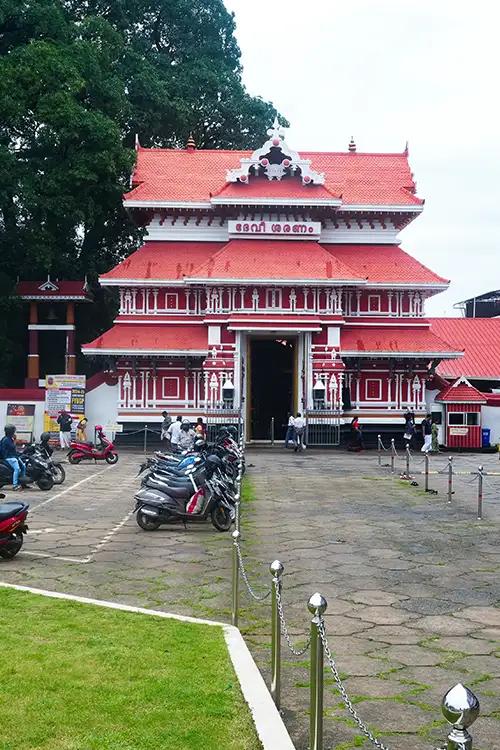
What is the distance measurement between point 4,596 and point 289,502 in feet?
26.2

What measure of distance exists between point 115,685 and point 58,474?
13.0 m

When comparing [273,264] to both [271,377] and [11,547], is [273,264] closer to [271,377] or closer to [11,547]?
[271,377]

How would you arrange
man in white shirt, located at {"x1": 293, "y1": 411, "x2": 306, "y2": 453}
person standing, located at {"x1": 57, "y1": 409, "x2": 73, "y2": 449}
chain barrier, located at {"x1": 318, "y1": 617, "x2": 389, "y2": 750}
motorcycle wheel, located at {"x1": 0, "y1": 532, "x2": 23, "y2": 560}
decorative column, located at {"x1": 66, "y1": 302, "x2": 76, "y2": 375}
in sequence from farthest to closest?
1. decorative column, located at {"x1": 66, "y1": 302, "x2": 76, "y2": 375}
2. man in white shirt, located at {"x1": 293, "y1": 411, "x2": 306, "y2": 453}
3. person standing, located at {"x1": 57, "y1": 409, "x2": 73, "y2": 449}
4. motorcycle wheel, located at {"x1": 0, "y1": 532, "x2": 23, "y2": 560}
5. chain barrier, located at {"x1": 318, "y1": 617, "x2": 389, "y2": 750}

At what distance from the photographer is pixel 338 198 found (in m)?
30.2

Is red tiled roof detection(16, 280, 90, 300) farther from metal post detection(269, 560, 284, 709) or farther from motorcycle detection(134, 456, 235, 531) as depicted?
metal post detection(269, 560, 284, 709)

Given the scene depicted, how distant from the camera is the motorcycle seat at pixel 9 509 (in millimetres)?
9367

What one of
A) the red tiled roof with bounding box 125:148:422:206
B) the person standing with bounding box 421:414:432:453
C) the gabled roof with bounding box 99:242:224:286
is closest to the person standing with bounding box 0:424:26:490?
the gabled roof with bounding box 99:242:224:286

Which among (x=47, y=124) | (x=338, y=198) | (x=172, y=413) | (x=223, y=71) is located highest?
(x=223, y=71)

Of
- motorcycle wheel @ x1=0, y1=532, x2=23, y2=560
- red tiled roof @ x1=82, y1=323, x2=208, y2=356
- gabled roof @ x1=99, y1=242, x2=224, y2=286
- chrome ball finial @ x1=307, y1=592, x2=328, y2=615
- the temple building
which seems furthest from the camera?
gabled roof @ x1=99, y1=242, x2=224, y2=286

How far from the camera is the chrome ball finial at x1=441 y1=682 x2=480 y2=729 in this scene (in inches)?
104

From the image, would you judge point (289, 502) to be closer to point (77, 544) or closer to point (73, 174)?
point (77, 544)

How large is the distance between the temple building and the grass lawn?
829 inches

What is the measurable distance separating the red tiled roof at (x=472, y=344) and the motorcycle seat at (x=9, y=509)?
26188 mm

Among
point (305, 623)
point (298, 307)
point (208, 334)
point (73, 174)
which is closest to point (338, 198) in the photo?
point (298, 307)
